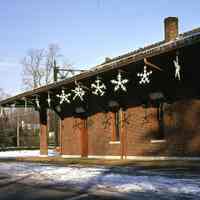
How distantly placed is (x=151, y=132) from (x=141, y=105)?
50.0 inches

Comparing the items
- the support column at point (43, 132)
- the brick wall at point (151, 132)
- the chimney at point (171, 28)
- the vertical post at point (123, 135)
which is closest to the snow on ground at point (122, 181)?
the brick wall at point (151, 132)

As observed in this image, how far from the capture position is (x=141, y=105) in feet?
63.9

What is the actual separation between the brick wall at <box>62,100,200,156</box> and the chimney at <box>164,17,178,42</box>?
16.6 feet

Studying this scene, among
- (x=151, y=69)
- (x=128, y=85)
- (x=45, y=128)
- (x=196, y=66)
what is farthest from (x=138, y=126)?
(x=45, y=128)

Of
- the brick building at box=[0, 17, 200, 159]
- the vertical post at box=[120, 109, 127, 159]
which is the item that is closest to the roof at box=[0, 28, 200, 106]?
the brick building at box=[0, 17, 200, 159]

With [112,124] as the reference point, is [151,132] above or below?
below

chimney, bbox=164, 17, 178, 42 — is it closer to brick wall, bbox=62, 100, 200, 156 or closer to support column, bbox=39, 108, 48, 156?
brick wall, bbox=62, 100, 200, 156

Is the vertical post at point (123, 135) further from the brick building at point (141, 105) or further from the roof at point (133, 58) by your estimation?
the roof at point (133, 58)

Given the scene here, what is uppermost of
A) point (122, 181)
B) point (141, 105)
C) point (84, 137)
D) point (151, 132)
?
point (141, 105)

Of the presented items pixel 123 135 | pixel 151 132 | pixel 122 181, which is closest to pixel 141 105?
pixel 151 132

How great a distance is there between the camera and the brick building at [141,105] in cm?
1634

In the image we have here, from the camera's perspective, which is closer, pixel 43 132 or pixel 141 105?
pixel 141 105

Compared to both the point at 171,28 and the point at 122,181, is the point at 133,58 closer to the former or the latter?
the point at 122,181

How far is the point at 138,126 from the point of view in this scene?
65.0 ft
